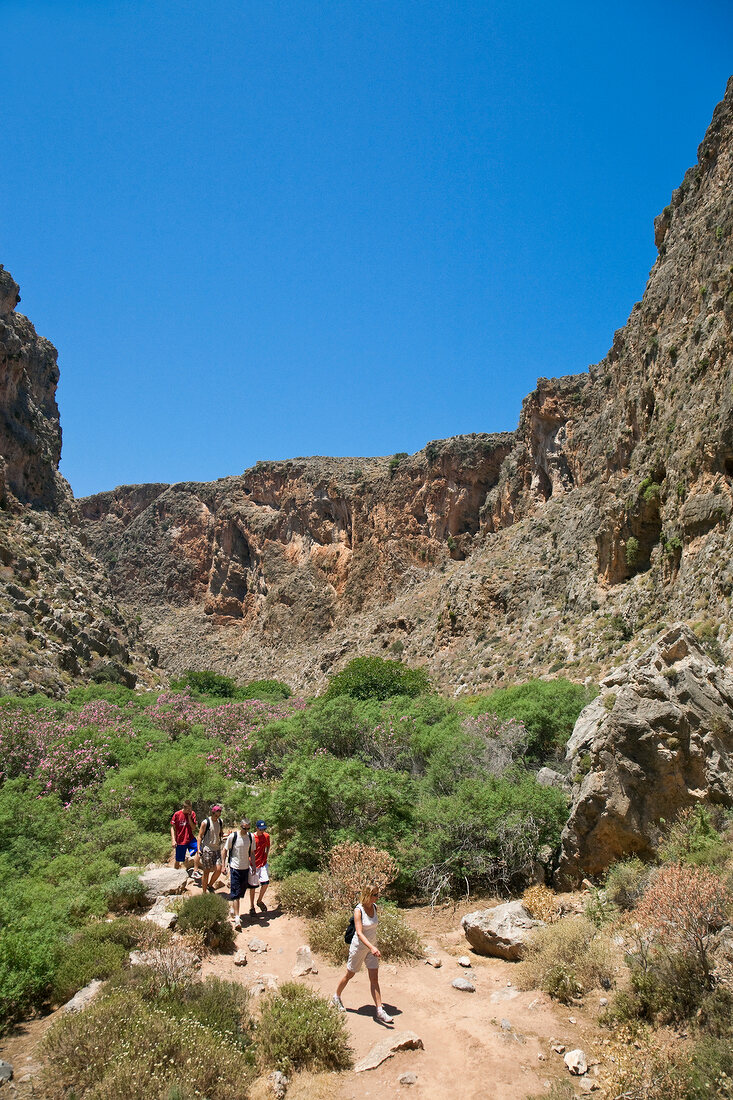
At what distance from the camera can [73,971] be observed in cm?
781

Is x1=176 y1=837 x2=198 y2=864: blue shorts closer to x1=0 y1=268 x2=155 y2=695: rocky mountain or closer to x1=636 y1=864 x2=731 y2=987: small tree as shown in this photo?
x1=636 y1=864 x2=731 y2=987: small tree

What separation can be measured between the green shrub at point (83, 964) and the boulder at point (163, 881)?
275 centimetres

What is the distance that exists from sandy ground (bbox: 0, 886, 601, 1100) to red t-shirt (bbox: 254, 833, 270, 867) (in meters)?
1.72

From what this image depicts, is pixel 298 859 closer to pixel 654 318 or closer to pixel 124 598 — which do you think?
pixel 654 318

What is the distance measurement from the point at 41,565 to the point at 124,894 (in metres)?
29.2

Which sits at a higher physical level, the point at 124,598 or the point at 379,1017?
the point at 124,598

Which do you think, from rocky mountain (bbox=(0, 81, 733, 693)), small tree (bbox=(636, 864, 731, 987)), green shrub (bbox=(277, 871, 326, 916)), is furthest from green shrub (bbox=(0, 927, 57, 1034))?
rocky mountain (bbox=(0, 81, 733, 693))

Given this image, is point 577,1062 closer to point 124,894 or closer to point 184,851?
point 124,894

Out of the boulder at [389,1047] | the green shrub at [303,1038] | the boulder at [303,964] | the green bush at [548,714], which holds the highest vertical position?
the green bush at [548,714]

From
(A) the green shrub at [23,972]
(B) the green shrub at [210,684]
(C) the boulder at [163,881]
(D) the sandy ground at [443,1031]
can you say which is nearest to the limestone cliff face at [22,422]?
(B) the green shrub at [210,684]

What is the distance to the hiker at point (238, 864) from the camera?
10789 millimetres

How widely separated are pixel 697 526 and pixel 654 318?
14.4 metres

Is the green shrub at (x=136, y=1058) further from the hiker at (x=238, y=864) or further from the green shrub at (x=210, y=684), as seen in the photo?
the green shrub at (x=210, y=684)

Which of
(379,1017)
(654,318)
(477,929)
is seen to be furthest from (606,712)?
(654,318)
